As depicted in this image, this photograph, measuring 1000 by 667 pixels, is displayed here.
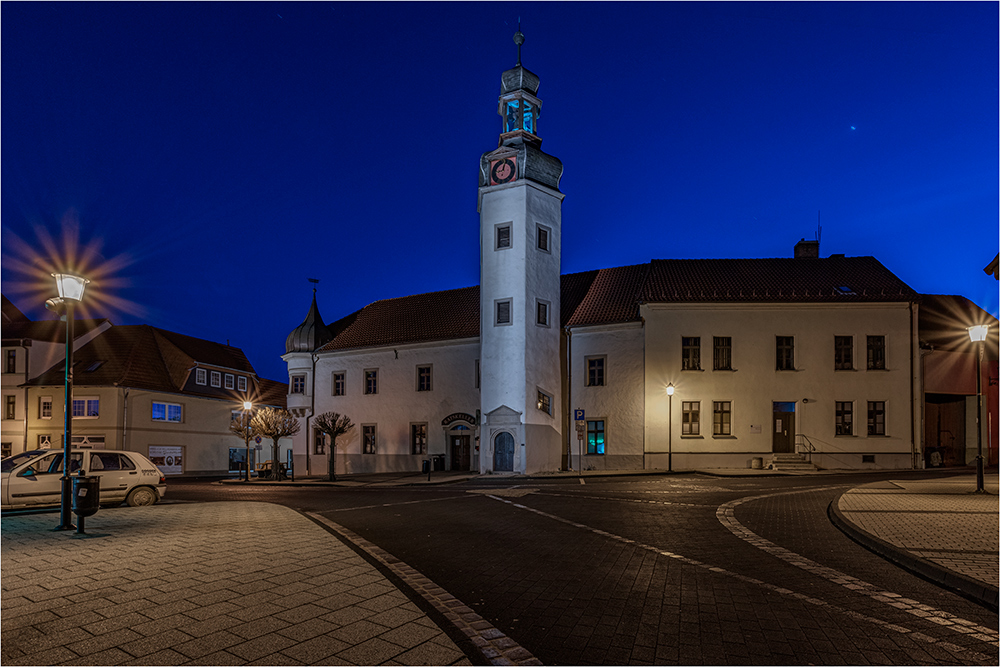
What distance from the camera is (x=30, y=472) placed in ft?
52.0

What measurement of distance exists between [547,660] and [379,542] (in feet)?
20.8

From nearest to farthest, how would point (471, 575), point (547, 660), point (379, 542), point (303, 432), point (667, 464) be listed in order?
point (547, 660) → point (471, 575) → point (379, 542) → point (667, 464) → point (303, 432)

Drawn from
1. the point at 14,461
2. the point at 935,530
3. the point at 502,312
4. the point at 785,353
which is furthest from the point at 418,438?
the point at 935,530

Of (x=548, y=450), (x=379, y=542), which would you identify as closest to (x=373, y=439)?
(x=548, y=450)

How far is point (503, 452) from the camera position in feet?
115

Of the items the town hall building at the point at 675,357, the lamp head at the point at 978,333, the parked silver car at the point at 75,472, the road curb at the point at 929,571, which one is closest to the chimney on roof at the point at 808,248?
the town hall building at the point at 675,357

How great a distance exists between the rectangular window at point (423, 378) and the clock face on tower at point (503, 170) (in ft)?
38.1

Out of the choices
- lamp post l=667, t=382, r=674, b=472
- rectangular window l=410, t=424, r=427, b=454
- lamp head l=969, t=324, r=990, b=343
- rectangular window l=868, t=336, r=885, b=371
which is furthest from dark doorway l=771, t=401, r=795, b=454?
rectangular window l=410, t=424, r=427, b=454

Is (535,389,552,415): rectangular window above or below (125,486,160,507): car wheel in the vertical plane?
above

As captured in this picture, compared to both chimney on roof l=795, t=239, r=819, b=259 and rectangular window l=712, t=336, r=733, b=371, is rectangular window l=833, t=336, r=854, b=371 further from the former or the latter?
chimney on roof l=795, t=239, r=819, b=259

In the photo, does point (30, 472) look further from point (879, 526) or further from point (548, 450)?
point (548, 450)

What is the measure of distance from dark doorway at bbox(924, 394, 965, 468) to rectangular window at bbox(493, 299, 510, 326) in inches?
828

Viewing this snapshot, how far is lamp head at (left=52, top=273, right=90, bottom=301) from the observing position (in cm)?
1223

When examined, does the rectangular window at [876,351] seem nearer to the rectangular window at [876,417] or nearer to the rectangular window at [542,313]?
the rectangular window at [876,417]
